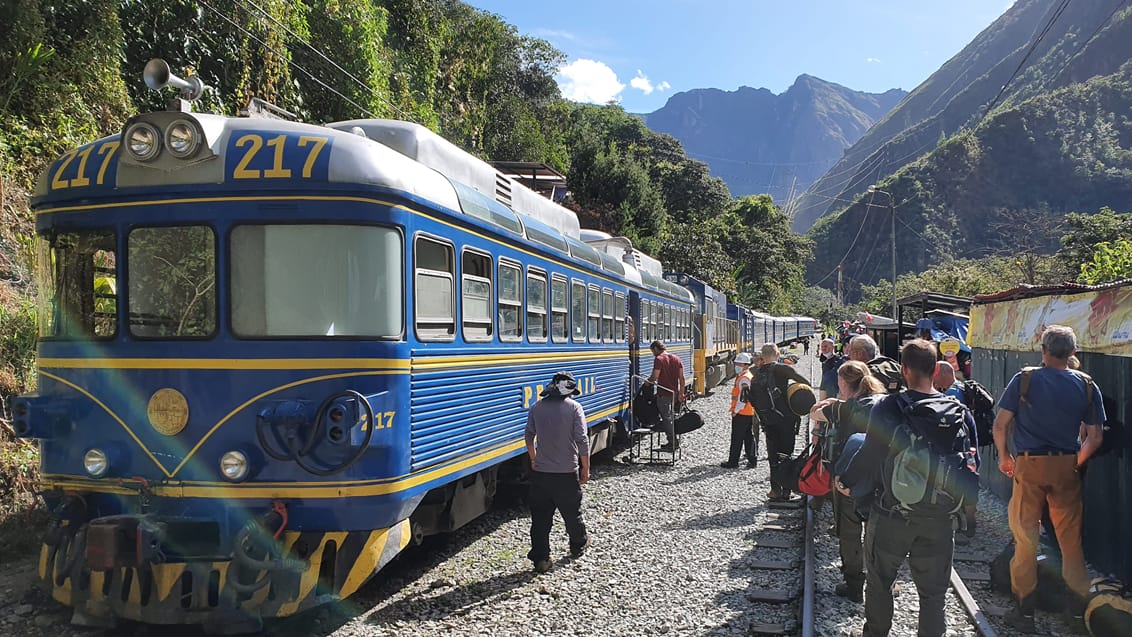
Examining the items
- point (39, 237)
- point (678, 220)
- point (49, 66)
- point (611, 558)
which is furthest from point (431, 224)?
point (678, 220)

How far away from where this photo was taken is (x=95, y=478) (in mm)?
4773

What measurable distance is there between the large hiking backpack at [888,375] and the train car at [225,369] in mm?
3323

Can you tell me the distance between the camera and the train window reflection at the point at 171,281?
15.8 feet

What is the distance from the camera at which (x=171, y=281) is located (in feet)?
16.1

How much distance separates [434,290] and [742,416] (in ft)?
20.9

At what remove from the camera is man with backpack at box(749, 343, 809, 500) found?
356 inches

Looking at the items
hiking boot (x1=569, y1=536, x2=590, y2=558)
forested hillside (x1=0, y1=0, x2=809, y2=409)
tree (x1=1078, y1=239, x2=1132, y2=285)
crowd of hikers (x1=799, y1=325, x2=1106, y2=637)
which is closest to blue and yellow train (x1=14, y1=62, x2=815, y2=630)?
hiking boot (x1=569, y1=536, x2=590, y2=558)

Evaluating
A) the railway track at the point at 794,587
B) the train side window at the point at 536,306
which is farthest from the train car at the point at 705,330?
the railway track at the point at 794,587

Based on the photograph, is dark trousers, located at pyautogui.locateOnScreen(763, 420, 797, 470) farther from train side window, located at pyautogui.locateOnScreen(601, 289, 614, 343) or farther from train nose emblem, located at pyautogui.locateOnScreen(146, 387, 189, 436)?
train nose emblem, located at pyautogui.locateOnScreen(146, 387, 189, 436)

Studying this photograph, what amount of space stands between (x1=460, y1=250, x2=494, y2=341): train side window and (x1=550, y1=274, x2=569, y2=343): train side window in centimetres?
174

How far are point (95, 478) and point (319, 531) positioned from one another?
53.8 inches

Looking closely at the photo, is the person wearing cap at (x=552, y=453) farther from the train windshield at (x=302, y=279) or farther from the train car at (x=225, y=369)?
the train windshield at (x=302, y=279)

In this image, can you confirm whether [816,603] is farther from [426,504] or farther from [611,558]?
[426,504]

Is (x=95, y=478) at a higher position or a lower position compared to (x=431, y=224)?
lower
